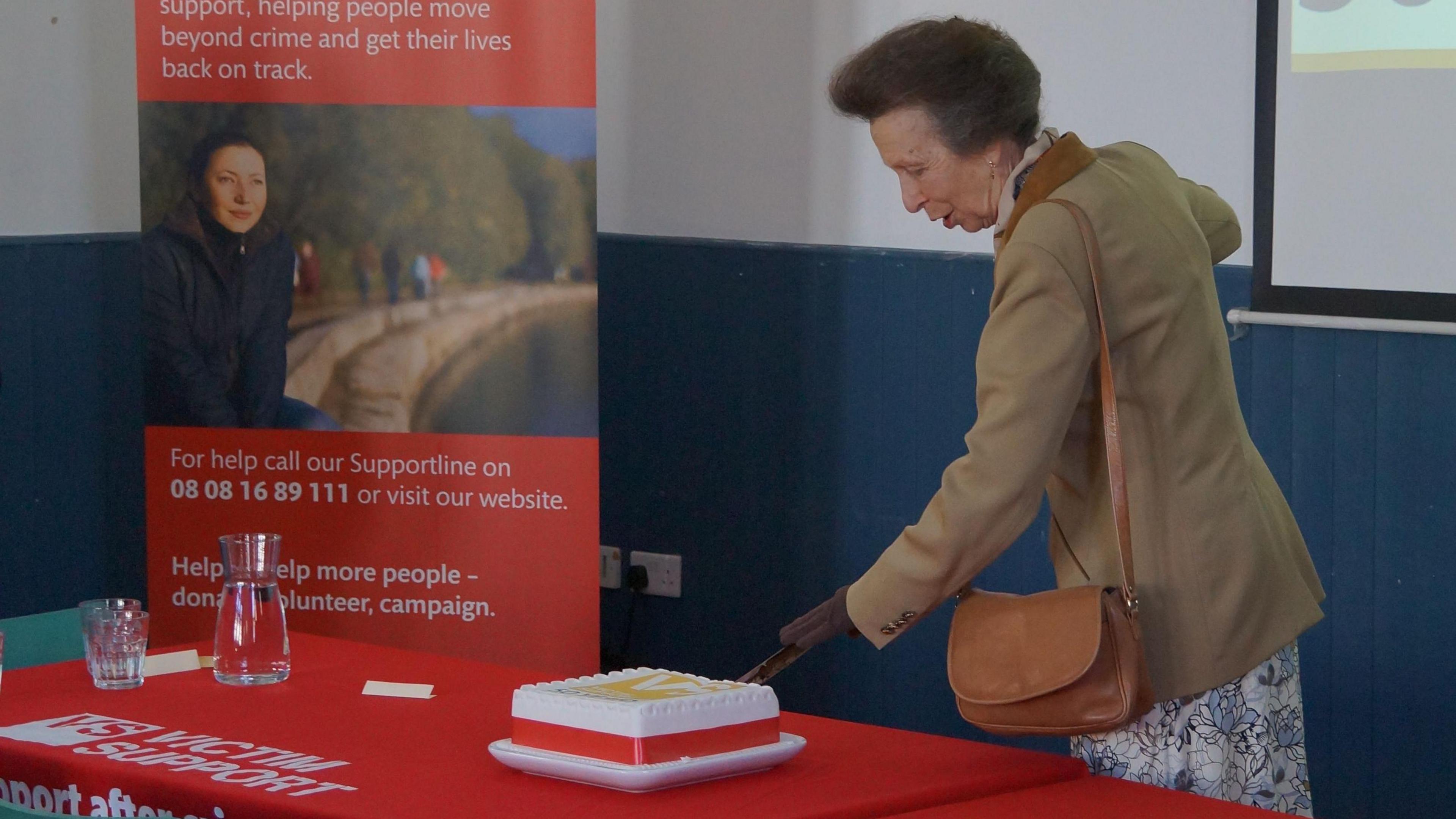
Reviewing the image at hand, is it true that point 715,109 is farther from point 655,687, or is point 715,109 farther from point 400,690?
point 655,687

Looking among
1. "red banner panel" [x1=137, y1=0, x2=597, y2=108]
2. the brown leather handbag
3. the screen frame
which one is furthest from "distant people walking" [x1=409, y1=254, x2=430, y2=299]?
the brown leather handbag

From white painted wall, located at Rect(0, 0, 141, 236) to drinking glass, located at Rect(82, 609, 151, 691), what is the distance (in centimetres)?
205

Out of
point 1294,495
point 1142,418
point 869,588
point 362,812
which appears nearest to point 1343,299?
point 1294,495

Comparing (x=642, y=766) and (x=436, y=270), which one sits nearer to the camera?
(x=642, y=766)

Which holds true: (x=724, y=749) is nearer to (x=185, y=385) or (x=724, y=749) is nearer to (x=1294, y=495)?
(x=1294, y=495)

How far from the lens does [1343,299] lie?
289 cm

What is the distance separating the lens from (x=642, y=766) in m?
1.53

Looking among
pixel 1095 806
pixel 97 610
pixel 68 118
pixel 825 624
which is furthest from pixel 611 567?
pixel 1095 806

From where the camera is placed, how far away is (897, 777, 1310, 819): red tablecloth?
148 cm

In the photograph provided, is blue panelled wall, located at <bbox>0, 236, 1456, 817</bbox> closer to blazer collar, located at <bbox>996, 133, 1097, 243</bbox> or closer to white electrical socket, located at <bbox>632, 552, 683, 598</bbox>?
white electrical socket, located at <bbox>632, 552, 683, 598</bbox>

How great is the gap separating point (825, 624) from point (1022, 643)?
21cm

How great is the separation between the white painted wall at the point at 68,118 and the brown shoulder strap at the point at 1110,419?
272 centimetres

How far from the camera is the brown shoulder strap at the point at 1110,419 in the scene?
167cm

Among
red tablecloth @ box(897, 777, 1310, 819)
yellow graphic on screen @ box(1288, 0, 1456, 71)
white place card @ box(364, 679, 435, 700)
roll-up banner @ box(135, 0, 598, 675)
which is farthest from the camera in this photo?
roll-up banner @ box(135, 0, 598, 675)
